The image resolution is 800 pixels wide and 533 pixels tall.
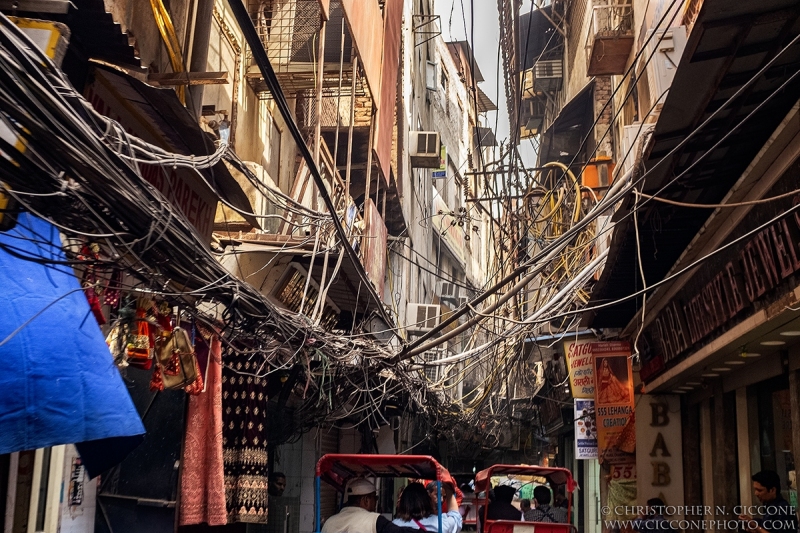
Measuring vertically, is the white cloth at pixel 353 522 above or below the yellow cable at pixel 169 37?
below

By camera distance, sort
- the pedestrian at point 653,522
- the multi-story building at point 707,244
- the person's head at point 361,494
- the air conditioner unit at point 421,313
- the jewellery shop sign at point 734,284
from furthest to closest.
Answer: the air conditioner unit at point 421,313 → the pedestrian at point 653,522 → the person's head at point 361,494 → the jewellery shop sign at point 734,284 → the multi-story building at point 707,244

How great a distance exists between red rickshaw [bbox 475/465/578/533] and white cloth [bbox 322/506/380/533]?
4.14 meters

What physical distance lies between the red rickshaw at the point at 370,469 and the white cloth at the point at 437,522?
0.09 metres

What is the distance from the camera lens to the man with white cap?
23.5 ft

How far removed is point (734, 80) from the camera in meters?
5.37

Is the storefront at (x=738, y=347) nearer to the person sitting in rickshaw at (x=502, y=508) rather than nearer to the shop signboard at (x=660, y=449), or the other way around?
the shop signboard at (x=660, y=449)

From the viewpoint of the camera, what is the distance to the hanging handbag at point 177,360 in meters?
5.99

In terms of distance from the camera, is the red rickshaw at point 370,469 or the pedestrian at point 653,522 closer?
the red rickshaw at point 370,469

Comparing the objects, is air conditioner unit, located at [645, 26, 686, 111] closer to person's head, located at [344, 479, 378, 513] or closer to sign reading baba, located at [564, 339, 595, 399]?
sign reading baba, located at [564, 339, 595, 399]

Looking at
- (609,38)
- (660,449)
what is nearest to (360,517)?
(660,449)

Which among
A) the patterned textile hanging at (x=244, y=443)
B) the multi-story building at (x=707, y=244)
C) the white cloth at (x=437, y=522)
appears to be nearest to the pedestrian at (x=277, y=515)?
the patterned textile hanging at (x=244, y=443)

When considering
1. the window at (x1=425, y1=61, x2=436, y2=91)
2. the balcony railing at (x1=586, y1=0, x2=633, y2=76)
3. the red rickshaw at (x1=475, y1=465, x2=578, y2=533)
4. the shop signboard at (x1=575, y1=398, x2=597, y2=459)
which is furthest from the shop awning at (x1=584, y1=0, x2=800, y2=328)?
the window at (x1=425, y1=61, x2=436, y2=91)

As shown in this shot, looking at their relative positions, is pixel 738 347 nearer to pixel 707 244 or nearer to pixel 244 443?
pixel 707 244

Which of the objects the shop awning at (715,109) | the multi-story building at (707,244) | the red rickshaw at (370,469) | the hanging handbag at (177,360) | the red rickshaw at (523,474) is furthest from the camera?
the red rickshaw at (523,474)
